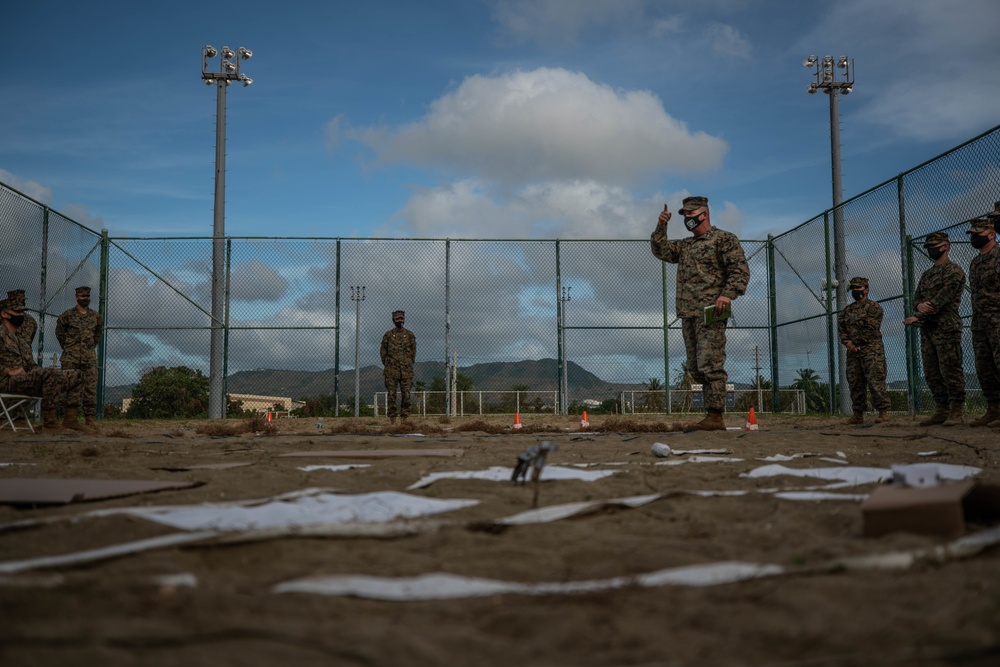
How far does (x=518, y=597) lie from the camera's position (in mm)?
1935

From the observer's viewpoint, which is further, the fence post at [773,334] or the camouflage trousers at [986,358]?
the fence post at [773,334]

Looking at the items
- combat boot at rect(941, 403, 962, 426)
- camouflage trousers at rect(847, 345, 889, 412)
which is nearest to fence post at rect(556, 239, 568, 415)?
camouflage trousers at rect(847, 345, 889, 412)

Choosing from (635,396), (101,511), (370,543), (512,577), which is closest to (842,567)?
(512,577)

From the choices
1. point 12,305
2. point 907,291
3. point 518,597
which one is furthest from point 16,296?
point 907,291

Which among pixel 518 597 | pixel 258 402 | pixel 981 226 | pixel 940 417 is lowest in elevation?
pixel 518 597

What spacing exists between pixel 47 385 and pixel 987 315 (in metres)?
10.2

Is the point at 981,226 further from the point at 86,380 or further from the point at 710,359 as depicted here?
the point at 86,380

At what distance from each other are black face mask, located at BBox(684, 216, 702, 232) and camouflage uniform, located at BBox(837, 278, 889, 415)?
320cm

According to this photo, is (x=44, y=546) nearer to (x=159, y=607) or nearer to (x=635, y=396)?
(x=159, y=607)

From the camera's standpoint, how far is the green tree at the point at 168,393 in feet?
47.2

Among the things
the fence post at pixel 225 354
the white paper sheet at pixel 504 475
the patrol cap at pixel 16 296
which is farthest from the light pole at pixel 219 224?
the white paper sheet at pixel 504 475

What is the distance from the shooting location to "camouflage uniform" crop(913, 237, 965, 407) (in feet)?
27.3

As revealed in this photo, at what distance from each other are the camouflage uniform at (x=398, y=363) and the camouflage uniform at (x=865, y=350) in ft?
22.9

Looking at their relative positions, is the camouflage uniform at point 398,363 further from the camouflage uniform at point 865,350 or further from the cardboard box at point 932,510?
the cardboard box at point 932,510
